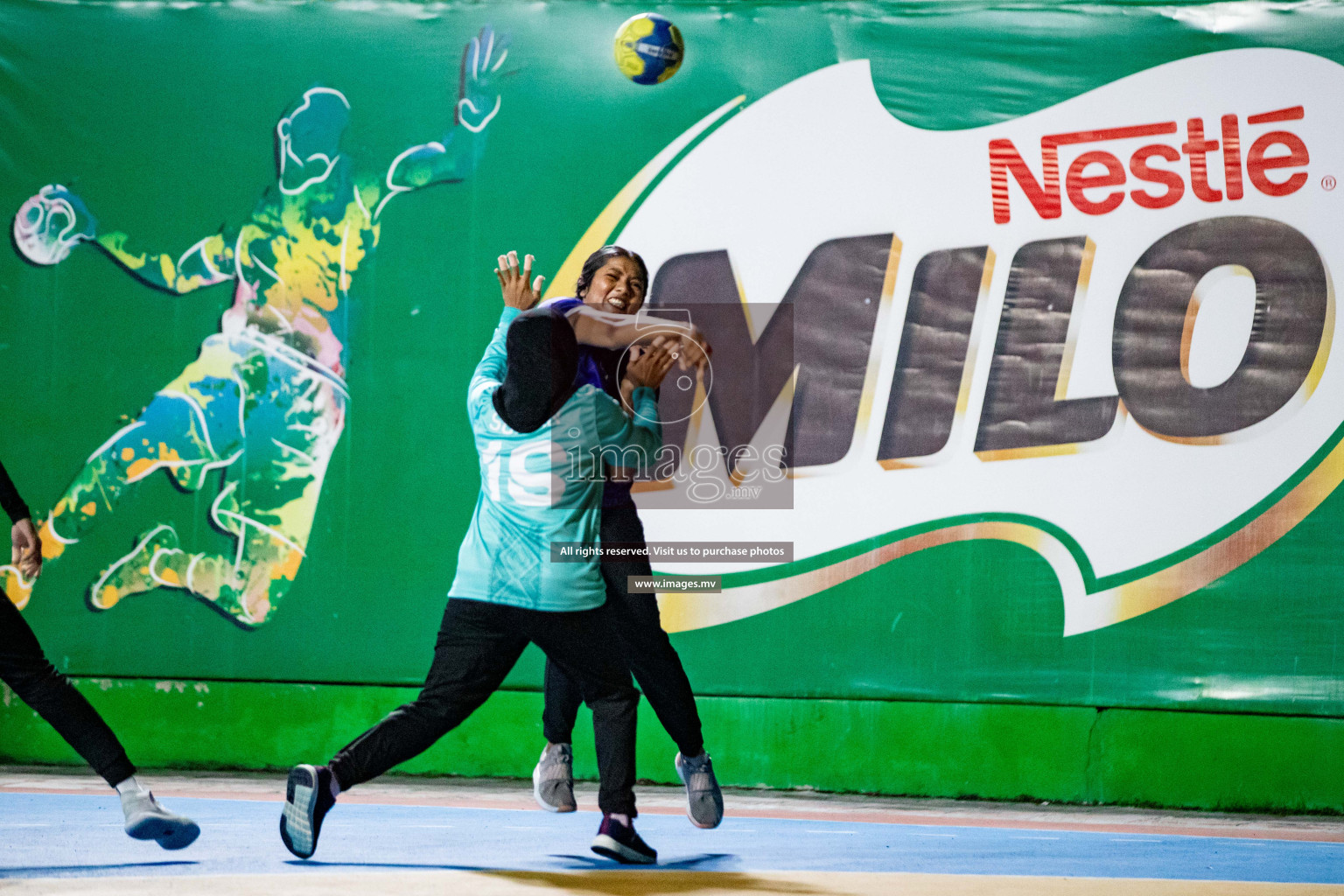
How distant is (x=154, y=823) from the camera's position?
4527mm

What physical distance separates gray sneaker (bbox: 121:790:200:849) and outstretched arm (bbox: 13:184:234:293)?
314cm

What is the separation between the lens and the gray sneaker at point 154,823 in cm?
453

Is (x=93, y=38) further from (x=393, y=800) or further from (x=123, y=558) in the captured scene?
(x=393, y=800)

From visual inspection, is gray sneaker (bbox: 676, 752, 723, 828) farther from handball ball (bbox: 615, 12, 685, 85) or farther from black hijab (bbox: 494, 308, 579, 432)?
handball ball (bbox: 615, 12, 685, 85)

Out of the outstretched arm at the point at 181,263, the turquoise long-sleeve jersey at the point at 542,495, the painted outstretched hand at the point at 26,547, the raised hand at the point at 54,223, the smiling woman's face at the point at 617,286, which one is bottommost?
the painted outstretched hand at the point at 26,547

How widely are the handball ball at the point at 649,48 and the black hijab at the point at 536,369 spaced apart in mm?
2551

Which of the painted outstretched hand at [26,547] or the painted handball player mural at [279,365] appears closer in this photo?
the painted outstretched hand at [26,547]

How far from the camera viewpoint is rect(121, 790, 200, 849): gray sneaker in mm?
4531

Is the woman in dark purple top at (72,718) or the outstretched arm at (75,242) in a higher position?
the outstretched arm at (75,242)

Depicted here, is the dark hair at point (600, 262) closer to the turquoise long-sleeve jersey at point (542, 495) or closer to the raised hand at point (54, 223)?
the turquoise long-sleeve jersey at point (542, 495)

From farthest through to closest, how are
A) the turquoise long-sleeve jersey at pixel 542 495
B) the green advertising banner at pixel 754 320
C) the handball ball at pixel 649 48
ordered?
the handball ball at pixel 649 48, the green advertising banner at pixel 754 320, the turquoise long-sleeve jersey at pixel 542 495

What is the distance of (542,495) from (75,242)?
3.83 metres

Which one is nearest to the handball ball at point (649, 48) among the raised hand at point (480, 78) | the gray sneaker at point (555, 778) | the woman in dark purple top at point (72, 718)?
the raised hand at point (480, 78)

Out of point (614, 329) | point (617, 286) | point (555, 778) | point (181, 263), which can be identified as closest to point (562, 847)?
point (555, 778)
